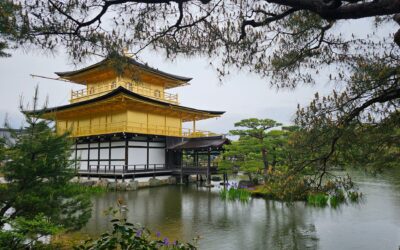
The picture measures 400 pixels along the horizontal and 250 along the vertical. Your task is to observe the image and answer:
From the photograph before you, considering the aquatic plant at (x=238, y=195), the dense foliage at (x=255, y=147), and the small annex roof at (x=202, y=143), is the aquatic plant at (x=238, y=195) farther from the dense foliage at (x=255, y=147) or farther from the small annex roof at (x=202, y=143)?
the small annex roof at (x=202, y=143)

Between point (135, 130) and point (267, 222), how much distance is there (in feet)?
37.1

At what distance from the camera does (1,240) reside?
→ 12.8ft

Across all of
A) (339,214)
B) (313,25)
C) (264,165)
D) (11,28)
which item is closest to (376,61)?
(313,25)

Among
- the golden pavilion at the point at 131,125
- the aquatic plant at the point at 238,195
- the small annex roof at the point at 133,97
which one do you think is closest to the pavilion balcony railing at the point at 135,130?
the golden pavilion at the point at 131,125

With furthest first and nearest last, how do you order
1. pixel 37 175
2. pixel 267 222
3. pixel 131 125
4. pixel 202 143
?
pixel 202 143
pixel 131 125
pixel 267 222
pixel 37 175

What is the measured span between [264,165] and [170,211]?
20.2 feet

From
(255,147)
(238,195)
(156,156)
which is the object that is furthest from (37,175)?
(156,156)

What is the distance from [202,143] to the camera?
20.0m

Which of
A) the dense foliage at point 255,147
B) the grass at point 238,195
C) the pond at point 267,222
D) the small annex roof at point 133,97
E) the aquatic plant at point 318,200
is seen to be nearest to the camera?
the pond at point 267,222

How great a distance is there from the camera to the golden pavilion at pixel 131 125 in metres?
18.9

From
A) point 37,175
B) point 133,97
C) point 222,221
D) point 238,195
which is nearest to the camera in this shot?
point 37,175

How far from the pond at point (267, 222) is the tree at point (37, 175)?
285cm

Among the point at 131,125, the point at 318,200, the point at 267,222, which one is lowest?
the point at 267,222

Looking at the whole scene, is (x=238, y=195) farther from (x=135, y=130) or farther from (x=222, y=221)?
(x=135, y=130)
